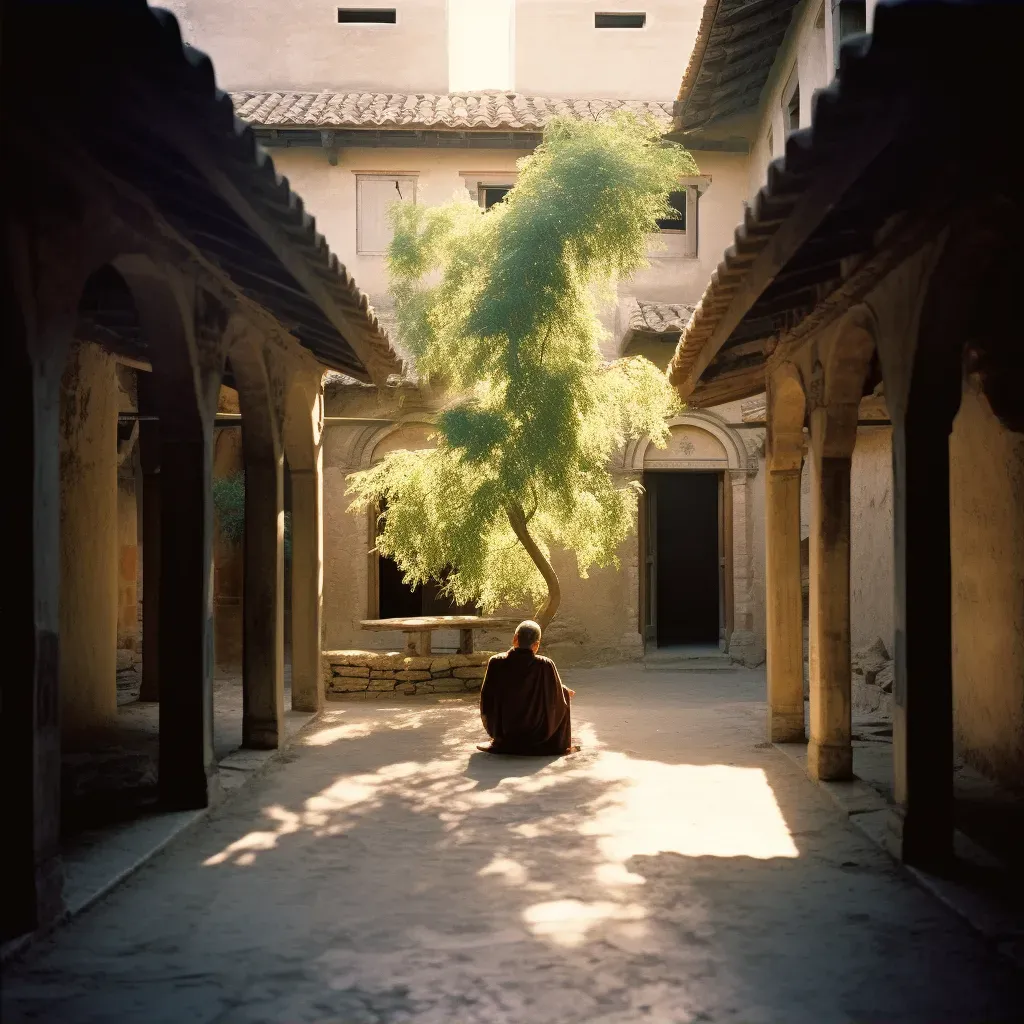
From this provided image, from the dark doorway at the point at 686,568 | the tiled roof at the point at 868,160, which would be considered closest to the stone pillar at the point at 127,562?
the dark doorway at the point at 686,568

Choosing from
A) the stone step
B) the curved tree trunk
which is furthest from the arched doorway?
the curved tree trunk

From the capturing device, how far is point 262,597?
912cm

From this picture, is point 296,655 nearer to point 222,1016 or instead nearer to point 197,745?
point 197,745

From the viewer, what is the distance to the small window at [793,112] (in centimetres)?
1338

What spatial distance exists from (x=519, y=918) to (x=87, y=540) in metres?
6.75

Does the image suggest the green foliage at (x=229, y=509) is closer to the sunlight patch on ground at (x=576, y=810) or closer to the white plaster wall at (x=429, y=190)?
the white plaster wall at (x=429, y=190)

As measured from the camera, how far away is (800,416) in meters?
9.30

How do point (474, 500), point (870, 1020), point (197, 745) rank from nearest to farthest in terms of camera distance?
point (870, 1020)
point (197, 745)
point (474, 500)

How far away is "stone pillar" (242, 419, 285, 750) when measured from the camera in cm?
902

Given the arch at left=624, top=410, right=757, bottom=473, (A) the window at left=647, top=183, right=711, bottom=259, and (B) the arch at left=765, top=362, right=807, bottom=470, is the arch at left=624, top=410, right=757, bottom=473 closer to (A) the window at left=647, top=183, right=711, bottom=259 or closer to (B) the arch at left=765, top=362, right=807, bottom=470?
(A) the window at left=647, top=183, right=711, bottom=259

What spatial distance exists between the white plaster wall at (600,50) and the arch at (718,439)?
18.5 ft

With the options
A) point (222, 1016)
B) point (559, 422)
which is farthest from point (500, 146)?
point (222, 1016)

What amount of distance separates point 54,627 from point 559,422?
739 centimetres

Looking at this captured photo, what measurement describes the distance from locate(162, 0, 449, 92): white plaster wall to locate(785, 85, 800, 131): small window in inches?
260
